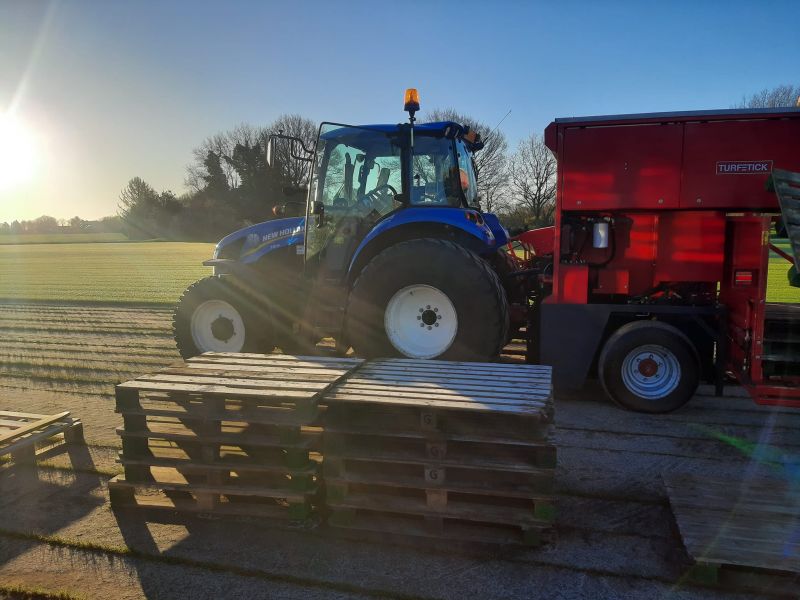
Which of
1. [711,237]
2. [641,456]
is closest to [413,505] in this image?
[641,456]

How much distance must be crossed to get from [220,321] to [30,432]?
2324mm

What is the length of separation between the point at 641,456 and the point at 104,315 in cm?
1117

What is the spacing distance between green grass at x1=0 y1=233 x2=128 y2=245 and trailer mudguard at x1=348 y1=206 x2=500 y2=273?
59773 mm

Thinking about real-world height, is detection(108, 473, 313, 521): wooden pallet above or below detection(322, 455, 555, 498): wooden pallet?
below

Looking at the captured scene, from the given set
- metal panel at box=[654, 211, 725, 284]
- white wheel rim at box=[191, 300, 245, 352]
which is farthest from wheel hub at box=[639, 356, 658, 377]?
white wheel rim at box=[191, 300, 245, 352]

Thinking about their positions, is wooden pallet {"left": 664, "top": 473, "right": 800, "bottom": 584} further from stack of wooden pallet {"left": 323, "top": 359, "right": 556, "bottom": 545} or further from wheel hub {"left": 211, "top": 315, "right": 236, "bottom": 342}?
wheel hub {"left": 211, "top": 315, "right": 236, "bottom": 342}

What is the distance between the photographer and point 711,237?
5.60 metres

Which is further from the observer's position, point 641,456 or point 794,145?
point 794,145

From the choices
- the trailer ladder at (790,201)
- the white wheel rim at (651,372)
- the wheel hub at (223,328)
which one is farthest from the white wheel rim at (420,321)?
the trailer ladder at (790,201)

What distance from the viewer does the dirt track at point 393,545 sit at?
117 inches

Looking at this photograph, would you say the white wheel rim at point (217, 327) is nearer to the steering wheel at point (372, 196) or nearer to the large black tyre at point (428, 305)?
the large black tyre at point (428, 305)

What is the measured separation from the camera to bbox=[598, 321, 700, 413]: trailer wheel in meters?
5.46

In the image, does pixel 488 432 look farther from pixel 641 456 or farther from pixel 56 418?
pixel 56 418

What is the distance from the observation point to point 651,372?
5.62 metres
